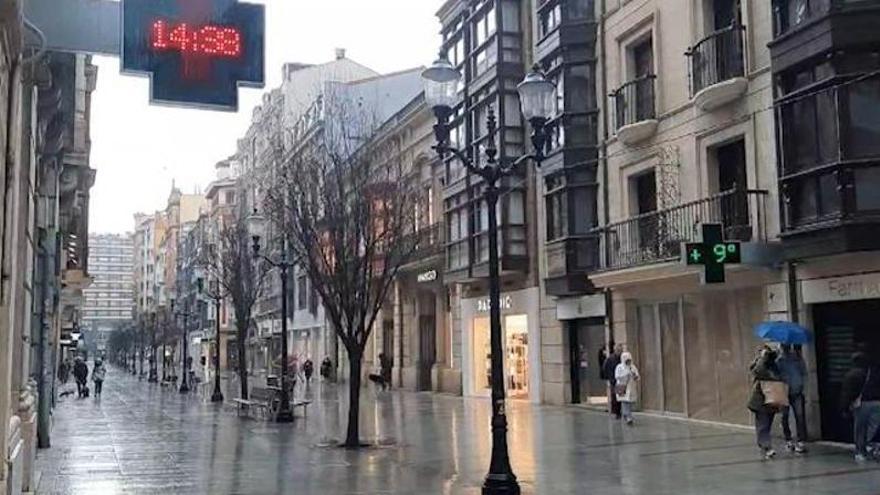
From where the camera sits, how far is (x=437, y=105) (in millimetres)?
12641

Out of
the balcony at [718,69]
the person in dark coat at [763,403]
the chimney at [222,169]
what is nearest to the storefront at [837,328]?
the person in dark coat at [763,403]

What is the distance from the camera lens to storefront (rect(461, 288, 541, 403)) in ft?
93.8

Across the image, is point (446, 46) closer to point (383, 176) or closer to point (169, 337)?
point (383, 176)

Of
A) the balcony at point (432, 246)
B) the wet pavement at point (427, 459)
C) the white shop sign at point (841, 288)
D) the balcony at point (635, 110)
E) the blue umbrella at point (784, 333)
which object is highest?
the balcony at point (635, 110)

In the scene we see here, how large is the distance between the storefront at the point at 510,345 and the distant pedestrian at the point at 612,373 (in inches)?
192

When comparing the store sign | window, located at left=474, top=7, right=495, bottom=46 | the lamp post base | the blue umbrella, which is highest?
window, located at left=474, top=7, right=495, bottom=46

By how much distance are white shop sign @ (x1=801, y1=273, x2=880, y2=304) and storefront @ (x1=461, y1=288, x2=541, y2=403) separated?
38.3ft

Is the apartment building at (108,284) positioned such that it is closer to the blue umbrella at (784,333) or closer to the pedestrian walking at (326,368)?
the pedestrian walking at (326,368)

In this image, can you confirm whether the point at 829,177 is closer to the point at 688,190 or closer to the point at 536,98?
the point at 688,190

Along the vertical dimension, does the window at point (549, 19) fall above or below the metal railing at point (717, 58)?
above

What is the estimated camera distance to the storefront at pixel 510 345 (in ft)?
93.8

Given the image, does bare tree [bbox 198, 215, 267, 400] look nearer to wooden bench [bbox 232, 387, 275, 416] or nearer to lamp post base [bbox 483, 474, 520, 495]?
wooden bench [bbox 232, 387, 275, 416]

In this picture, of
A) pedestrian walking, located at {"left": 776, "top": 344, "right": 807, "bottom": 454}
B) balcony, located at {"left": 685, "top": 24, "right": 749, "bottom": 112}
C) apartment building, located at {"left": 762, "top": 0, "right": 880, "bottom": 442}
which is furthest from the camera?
balcony, located at {"left": 685, "top": 24, "right": 749, "bottom": 112}

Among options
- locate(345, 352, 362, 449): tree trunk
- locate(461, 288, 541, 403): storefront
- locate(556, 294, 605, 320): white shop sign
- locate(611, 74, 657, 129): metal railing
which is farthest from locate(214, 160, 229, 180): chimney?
locate(345, 352, 362, 449): tree trunk
